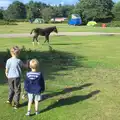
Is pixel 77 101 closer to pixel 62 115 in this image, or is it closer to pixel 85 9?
pixel 62 115

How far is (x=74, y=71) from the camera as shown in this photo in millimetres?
14234

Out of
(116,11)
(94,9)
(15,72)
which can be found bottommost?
(116,11)

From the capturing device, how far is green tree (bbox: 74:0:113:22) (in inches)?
4454

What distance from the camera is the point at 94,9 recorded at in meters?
116

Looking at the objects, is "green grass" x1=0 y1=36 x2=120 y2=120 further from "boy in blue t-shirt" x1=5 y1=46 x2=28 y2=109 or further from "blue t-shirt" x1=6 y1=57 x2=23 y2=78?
"blue t-shirt" x1=6 y1=57 x2=23 y2=78

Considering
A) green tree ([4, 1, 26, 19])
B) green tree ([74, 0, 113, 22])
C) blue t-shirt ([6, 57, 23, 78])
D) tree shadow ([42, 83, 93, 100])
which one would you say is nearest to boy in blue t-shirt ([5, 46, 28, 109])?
blue t-shirt ([6, 57, 23, 78])

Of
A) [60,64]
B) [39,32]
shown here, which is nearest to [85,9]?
[39,32]

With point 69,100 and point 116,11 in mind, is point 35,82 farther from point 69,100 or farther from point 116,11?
point 116,11

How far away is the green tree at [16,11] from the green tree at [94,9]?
6498 centimetres

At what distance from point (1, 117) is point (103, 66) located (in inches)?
326

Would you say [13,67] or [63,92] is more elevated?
[13,67]

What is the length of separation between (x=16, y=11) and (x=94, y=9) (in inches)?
3024

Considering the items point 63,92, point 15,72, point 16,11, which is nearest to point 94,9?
point 16,11

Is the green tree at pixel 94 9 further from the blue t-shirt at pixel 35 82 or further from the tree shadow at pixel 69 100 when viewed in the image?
the blue t-shirt at pixel 35 82
